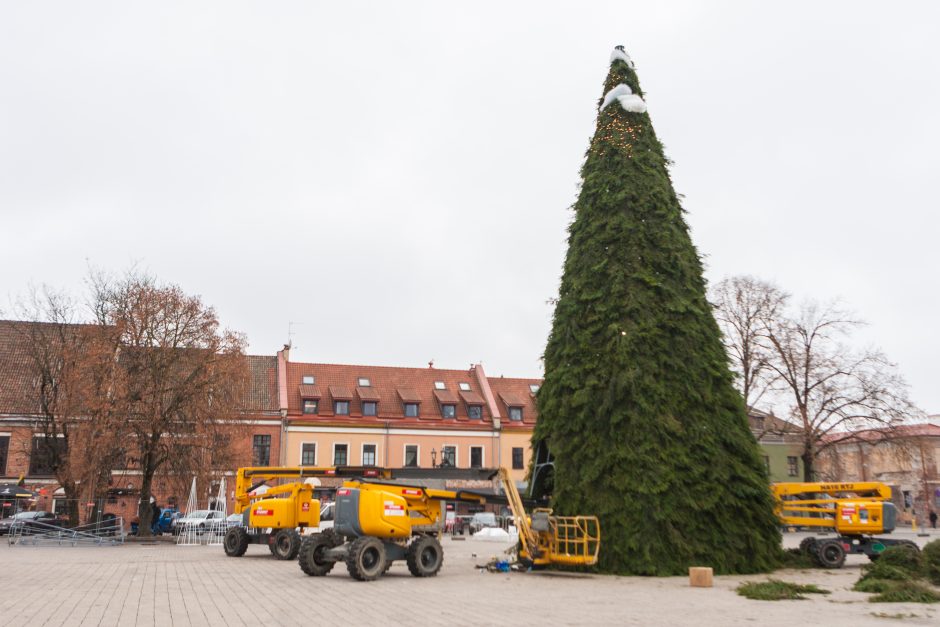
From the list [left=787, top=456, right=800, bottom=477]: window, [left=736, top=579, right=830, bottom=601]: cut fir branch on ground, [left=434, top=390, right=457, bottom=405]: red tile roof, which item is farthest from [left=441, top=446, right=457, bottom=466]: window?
[left=736, top=579, right=830, bottom=601]: cut fir branch on ground

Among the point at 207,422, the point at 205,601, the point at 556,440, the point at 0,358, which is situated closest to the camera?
the point at 205,601

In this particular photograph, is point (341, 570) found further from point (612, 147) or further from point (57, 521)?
point (57, 521)

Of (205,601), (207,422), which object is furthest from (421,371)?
(205,601)

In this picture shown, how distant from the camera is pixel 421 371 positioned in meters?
57.5

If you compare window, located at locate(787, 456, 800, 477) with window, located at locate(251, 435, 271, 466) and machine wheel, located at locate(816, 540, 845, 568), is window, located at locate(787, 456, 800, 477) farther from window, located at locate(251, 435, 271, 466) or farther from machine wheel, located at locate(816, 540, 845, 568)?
machine wheel, located at locate(816, 540, 845, 568)

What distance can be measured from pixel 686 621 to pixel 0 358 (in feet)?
164

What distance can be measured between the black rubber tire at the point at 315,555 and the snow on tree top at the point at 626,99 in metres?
13.7

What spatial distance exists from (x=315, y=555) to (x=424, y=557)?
2545 millimetres

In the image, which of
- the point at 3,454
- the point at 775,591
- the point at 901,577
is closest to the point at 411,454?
the point at 3,454

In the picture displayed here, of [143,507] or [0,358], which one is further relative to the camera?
[0,358]

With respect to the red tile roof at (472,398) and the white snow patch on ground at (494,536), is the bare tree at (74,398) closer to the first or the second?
the white snow patch on ground at (494,536)

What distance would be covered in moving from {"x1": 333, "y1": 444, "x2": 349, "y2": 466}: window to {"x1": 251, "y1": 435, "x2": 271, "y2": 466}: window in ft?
14.3

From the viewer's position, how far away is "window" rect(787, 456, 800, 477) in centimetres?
6291

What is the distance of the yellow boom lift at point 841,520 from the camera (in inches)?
810
